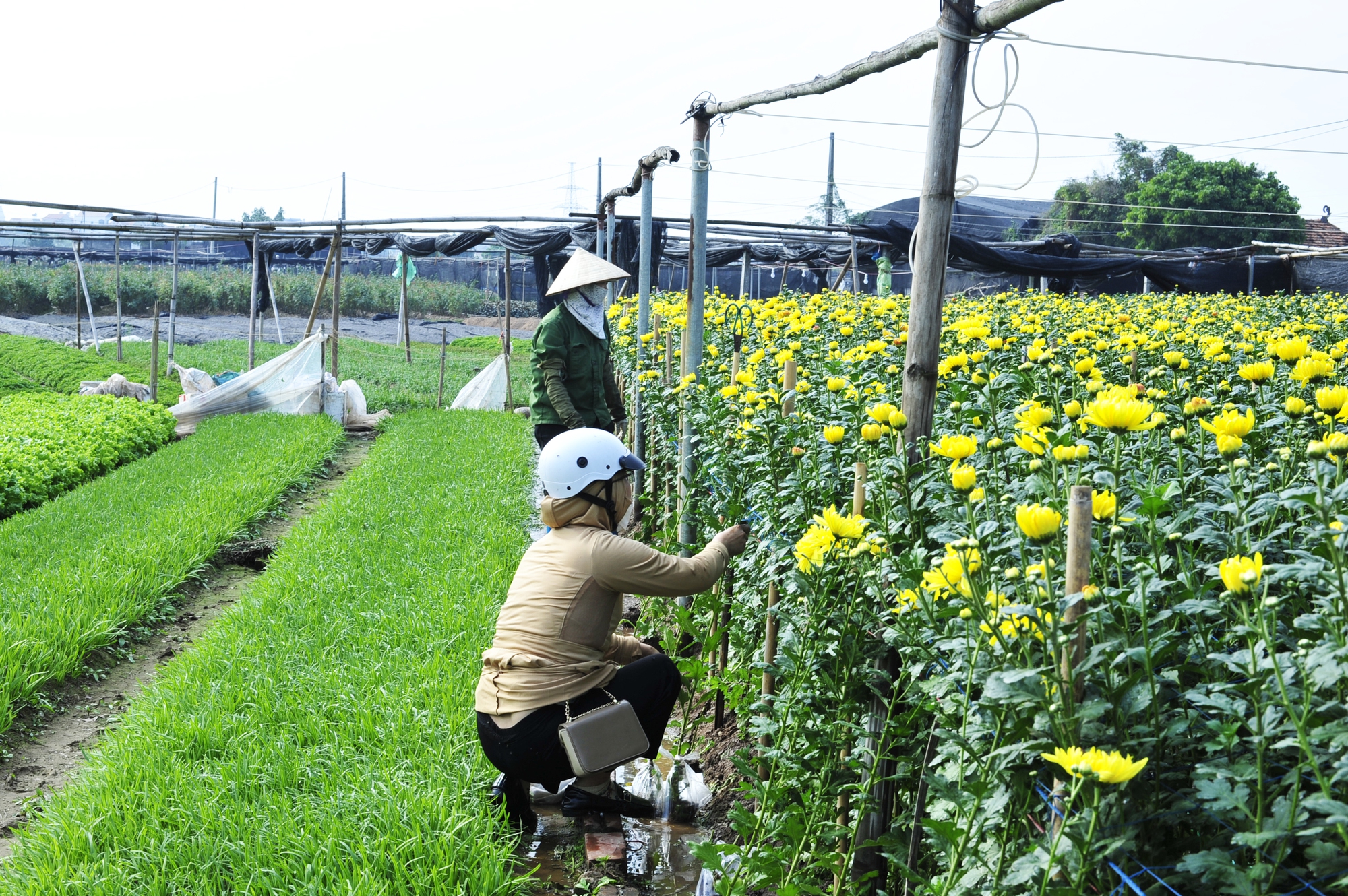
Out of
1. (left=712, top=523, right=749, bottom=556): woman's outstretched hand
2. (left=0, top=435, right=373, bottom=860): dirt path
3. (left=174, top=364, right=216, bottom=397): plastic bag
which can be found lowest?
(left=0, top=435, right=373, bottom=860): dirt path

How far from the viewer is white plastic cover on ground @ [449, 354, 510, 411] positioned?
12.4 metres

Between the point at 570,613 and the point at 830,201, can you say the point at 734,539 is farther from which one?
the point at 830,201

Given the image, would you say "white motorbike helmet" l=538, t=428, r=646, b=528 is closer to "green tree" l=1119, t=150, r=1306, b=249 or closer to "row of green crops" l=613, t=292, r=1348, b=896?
"row of green crops" l=613, t=292, r=1348, b=896

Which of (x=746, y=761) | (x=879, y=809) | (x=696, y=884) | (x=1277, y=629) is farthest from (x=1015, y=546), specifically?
(x=696, y=884)

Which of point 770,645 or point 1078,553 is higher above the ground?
point 1078,553

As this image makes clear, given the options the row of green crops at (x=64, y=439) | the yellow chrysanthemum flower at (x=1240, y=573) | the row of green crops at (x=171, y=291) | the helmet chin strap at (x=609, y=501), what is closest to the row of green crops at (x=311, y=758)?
the helmet chin strap at (x=609, y=501)

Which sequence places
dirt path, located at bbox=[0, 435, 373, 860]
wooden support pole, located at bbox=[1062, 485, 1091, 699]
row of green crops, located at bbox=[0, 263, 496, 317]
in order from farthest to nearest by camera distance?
row of green crops, located at bbox=[0, 263, 496, 317] < dirt path, located at bbox=[0, 435, 373, 860] < wooden support pole, located at bbox=[1062, 485, 1091, 699]

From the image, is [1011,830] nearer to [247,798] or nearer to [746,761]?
[746,761]

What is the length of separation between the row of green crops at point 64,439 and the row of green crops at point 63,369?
2.02m

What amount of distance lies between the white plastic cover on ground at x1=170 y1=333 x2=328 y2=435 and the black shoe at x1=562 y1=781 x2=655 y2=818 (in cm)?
925

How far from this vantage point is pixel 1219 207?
30109mm

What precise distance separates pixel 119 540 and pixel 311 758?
3415 millimetres

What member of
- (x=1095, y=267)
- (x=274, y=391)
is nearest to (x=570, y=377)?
(x=274, y=391)

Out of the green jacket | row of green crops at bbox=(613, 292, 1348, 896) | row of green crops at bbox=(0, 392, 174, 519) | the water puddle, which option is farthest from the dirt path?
row of green crops at bbox=(613, 292, 1348, 896)
